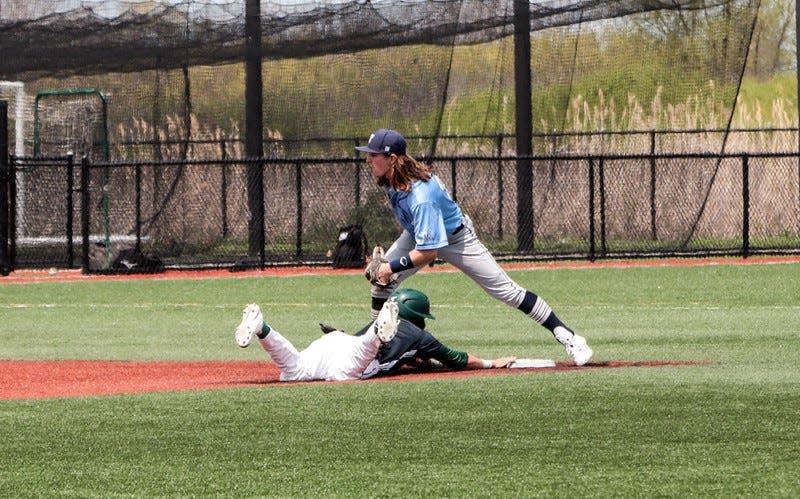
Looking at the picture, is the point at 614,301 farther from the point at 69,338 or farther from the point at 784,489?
the point at 784,489

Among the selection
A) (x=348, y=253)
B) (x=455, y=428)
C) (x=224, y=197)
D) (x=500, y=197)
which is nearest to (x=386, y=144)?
(x=455, y=428)

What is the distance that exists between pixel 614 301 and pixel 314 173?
9.94 m

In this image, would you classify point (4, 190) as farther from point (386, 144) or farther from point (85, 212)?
point (386, 144)

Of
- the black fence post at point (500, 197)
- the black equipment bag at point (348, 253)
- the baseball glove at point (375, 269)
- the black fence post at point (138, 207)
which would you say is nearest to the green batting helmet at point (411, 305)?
the baseball glove at point (375, 269)

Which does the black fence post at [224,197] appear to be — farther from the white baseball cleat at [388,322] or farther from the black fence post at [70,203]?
the white baseball cleat at [388,322]

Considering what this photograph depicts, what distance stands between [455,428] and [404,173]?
2.84 meters

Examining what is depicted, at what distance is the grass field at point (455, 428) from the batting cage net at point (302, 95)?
10011 millimetres

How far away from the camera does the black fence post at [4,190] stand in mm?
21508

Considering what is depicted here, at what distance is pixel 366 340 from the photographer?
9086mm

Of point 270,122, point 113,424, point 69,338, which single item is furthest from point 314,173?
point 113,424

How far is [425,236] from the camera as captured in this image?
959cm

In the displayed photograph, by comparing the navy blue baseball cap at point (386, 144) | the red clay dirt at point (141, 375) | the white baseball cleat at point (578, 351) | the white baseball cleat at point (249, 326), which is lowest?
the red clay dirt at point (141, 375)

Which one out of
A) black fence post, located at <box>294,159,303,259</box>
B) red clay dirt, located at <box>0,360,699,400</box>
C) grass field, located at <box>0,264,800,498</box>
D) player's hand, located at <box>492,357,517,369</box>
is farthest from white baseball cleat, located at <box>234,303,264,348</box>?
black fence post, located at <box>294,159,303,259</box>

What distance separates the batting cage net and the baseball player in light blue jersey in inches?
488
